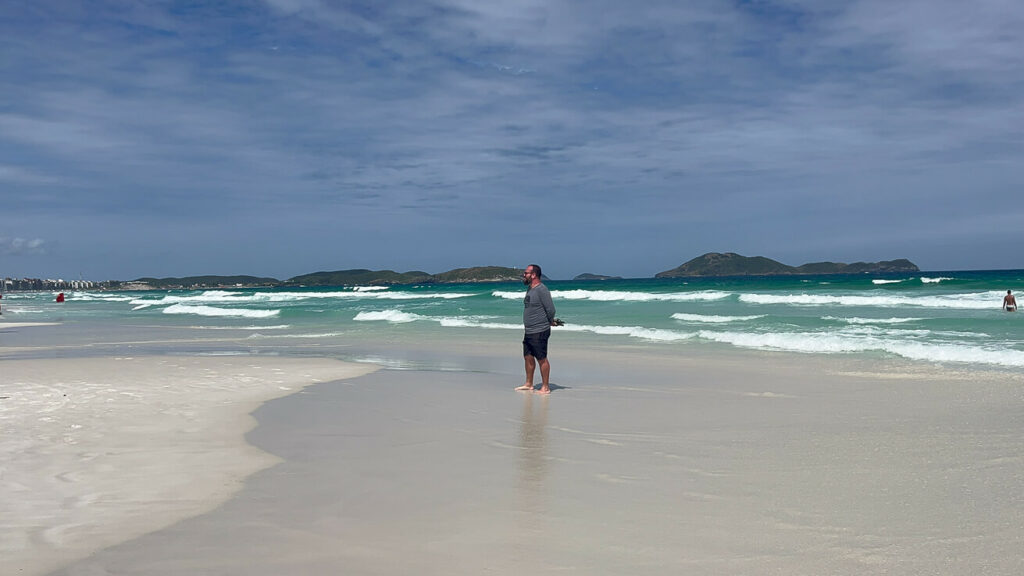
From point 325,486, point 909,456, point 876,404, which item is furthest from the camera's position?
point 876,404

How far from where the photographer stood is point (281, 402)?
9812 mm

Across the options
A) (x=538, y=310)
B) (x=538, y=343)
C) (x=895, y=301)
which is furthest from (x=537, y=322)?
(x=895, y=301)

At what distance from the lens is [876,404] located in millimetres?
9172

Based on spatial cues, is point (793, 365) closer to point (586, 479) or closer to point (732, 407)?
point (732, 407)

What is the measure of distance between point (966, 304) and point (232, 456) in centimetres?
3167

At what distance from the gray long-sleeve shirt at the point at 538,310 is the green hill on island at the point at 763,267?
141 meters

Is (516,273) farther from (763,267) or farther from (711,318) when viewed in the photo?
(711,318)

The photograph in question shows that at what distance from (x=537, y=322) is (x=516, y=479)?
4.94 meters

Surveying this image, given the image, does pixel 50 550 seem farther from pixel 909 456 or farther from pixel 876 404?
pixel 876 404

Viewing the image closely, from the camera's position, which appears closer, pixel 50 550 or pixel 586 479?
pixel 50 550

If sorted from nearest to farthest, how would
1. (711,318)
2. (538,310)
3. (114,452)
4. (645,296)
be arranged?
(114,452) → (538,310) → (711,318) → (645,296)

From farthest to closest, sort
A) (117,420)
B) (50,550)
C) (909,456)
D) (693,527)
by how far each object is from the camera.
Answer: (117,420), (909,456), (693,527), (50,550)

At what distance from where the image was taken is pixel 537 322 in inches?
419

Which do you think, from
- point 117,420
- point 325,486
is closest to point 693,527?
point 325,486
